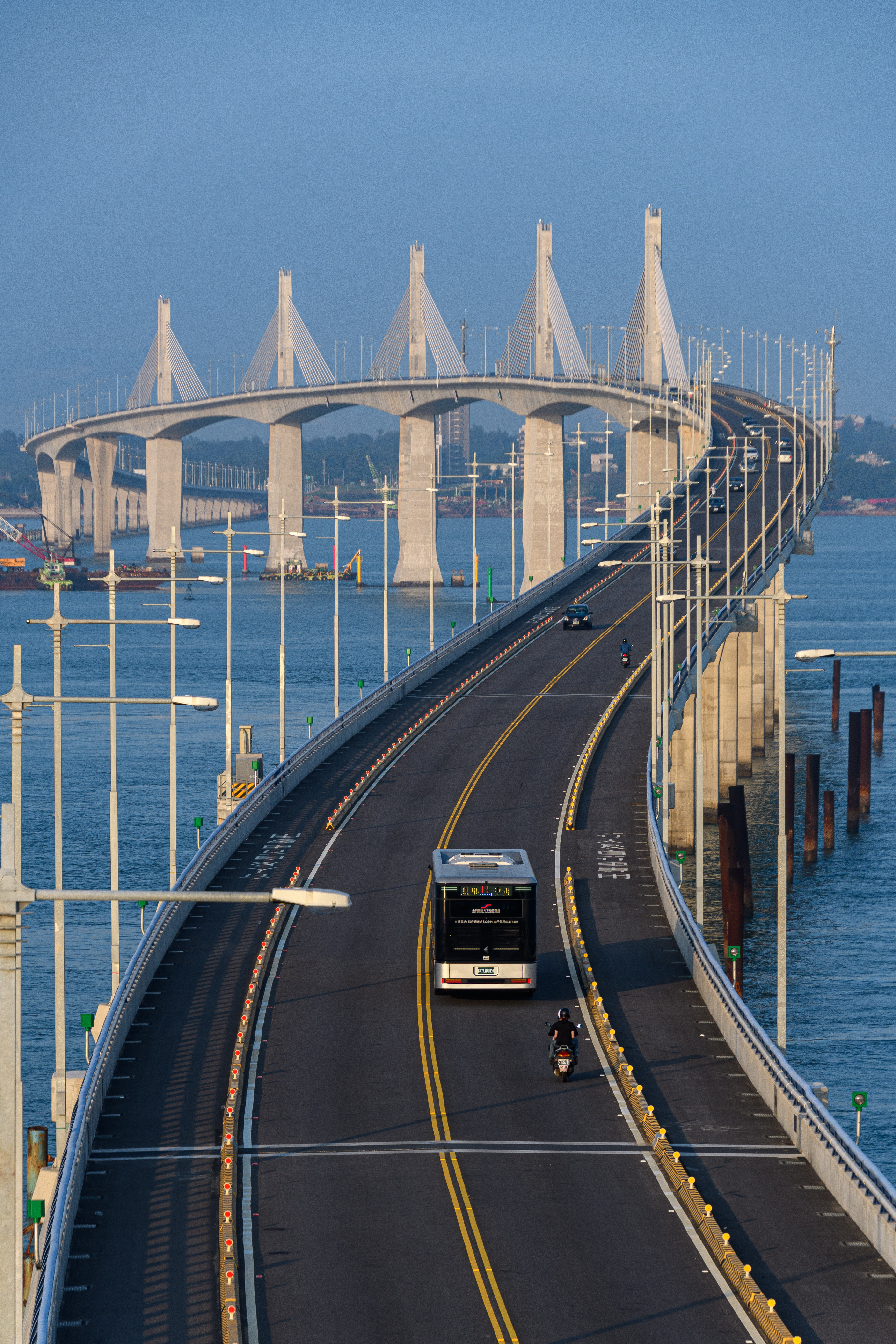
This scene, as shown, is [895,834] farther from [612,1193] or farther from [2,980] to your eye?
[2,980]

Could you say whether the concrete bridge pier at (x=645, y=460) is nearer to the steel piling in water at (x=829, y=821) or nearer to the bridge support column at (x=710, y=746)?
the bridge support column at (x=710, y=746)

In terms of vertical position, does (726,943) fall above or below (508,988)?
below

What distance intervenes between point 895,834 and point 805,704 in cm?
4818

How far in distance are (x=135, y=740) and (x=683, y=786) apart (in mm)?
36114

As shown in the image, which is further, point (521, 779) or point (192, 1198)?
point (521, 779)

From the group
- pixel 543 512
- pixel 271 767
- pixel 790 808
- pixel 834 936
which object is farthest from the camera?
pixel 543 512

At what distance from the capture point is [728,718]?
101562mm

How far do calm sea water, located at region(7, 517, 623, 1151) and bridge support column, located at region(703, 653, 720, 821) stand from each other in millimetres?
21725

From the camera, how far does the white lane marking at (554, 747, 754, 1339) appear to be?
24.7m

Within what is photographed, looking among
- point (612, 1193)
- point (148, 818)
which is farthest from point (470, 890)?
point (148, 818)

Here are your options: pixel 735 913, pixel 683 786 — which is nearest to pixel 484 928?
pixel 735 913

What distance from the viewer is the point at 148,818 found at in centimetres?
8281

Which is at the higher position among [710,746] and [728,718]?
[728,718]

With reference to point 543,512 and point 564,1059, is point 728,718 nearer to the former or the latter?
point 564,1059
